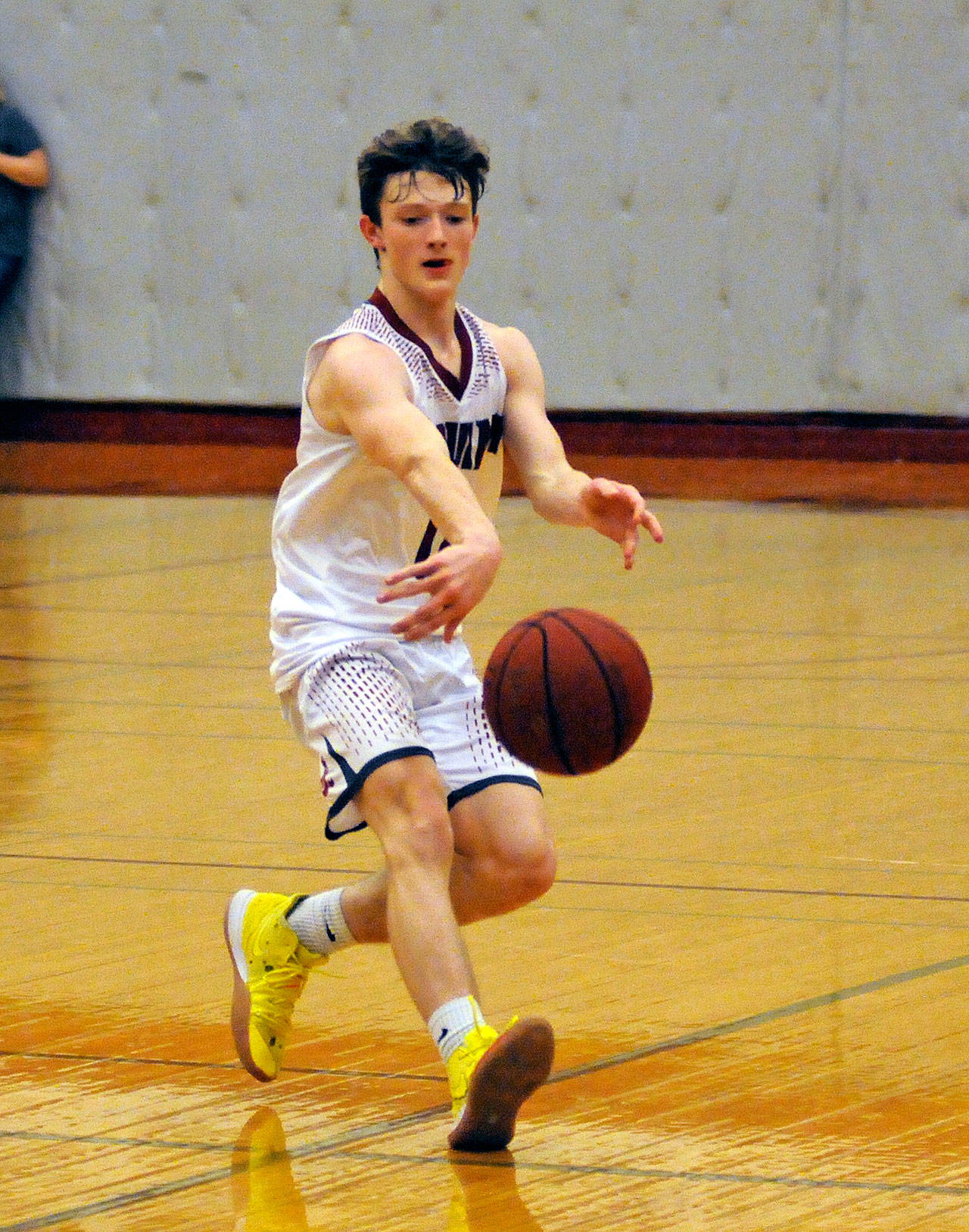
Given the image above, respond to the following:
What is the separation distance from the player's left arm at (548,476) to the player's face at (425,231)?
0.46ft

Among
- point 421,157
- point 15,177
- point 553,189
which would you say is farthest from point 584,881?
point 15,177

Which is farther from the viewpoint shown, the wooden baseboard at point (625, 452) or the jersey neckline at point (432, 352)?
the wooden baseboard at point (625, 452)

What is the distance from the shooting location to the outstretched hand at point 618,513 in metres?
3.14

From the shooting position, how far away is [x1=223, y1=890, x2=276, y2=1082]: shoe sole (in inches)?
121

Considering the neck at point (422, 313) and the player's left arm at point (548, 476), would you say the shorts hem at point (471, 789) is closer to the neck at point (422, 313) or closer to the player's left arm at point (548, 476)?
the player's left arm at point (548, 476)

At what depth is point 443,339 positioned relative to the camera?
3.33 metres

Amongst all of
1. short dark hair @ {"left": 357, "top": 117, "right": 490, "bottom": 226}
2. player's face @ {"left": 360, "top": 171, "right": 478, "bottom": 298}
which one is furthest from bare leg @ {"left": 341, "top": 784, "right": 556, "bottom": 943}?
short dark hair @ {"left": 357, "top": 117, "right": 490, "bottom": 226}

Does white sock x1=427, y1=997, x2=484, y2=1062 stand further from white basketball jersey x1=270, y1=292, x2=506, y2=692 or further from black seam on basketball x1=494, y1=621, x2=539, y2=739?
white basketball jersey x1=270, y1=292, x2=506, y2=692

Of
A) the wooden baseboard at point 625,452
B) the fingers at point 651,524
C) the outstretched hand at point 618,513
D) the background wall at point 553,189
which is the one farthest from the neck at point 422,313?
the background wall at point 553,189

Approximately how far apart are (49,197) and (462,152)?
379 inches

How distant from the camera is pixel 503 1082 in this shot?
2725mm

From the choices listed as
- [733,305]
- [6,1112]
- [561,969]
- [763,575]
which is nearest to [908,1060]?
[561,969]

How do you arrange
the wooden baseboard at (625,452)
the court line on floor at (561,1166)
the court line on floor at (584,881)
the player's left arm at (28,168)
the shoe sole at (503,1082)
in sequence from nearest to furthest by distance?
the court line on floor at (561,1166) → the shoe sole at (503,1082) → the court line on floor at (584,881) → the wooden baseboard at (625,452) → the player's left arm at (28,168)

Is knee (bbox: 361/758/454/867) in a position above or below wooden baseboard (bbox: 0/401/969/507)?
above
